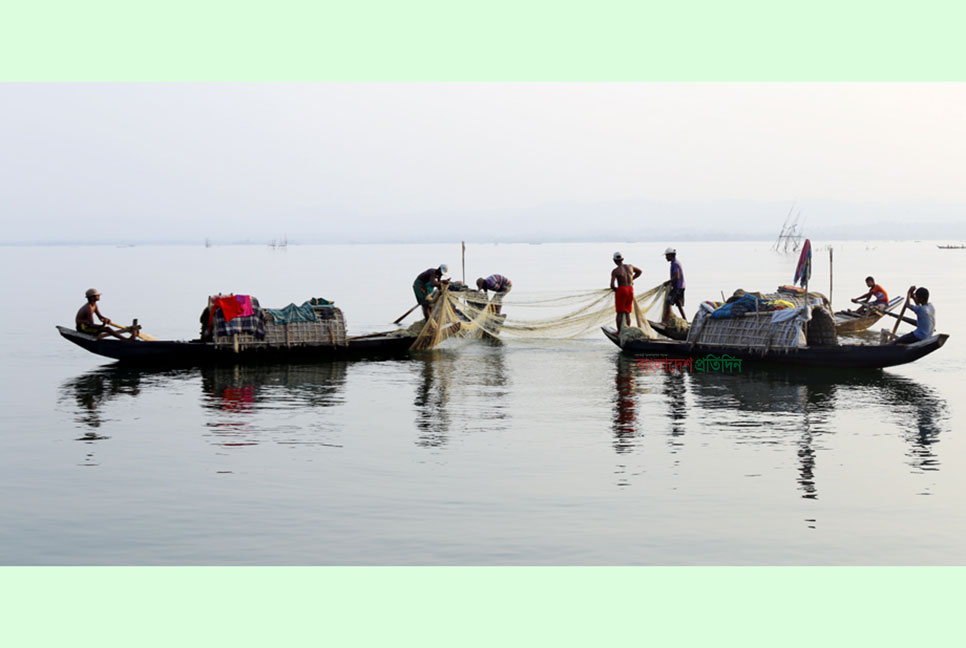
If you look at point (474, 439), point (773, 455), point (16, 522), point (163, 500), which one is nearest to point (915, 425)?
point (773, 455)

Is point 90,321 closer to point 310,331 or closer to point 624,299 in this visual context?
point 310,331

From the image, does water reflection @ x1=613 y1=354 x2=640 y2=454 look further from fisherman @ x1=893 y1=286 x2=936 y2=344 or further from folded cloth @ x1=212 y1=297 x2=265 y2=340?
folded cloth @ x1=212 y1=297 x2=265 y2=340

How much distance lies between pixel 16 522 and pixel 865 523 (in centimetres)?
746

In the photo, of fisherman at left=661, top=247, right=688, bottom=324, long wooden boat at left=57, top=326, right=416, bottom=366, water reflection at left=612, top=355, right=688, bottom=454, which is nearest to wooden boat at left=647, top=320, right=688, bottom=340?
fisherman at left=661, top=247, right=688, bottom=324

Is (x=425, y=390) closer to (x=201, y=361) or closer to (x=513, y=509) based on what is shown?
(x=201, y=361)

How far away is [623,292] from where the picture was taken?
62.8 feet

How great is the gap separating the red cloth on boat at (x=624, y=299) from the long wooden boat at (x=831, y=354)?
5.76 ft

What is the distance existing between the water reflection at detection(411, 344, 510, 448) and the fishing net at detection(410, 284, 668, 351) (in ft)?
1.70

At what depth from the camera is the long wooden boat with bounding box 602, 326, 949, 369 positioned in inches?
618

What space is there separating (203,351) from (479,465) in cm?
862

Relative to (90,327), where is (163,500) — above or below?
below

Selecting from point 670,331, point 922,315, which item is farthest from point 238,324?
Result: point 922,315

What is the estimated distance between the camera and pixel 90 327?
1753cm

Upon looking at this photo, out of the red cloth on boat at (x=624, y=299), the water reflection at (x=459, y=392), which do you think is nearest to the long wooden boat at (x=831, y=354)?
the red cloth on boat at (x=624, y=299)
